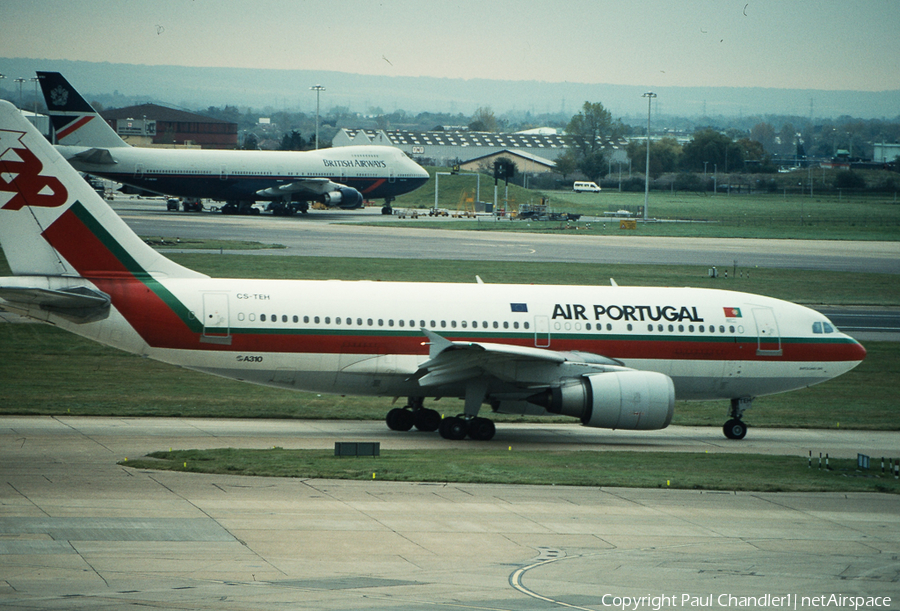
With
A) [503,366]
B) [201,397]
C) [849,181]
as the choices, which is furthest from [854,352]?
[849,181]

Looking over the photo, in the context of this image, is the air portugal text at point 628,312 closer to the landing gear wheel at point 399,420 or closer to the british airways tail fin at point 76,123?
the landing gear wheel at point 399,420

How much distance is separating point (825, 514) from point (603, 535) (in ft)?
17.1

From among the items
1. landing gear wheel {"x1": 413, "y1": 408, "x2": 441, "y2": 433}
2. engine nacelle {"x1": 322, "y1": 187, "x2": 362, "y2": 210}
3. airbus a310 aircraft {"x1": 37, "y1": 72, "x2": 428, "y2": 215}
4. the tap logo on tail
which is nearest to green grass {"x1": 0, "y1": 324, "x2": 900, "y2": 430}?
landing gear wheel {"x1": 413, "y1": 408, "x2": 441, "y2": 433}

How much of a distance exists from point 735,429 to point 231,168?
250 ft

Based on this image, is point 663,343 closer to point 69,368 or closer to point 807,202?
point 69,368

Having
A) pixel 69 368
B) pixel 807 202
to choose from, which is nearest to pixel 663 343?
pixel 69 368

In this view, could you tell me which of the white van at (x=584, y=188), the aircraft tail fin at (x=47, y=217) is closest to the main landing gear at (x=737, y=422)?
the aircraft tail fin at (x=47, y=217)

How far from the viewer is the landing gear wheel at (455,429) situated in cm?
2748

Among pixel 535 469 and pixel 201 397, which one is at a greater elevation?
pixel 535 469

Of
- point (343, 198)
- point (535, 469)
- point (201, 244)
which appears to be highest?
point (343, 198)

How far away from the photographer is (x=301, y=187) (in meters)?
100

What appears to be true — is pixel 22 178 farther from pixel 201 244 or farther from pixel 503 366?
pixel 201 244

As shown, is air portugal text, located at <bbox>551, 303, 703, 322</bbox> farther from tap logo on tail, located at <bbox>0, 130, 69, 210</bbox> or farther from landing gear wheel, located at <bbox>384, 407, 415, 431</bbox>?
tap logo on tail, located at <bbox>0, 130, 69, 210</bbox>

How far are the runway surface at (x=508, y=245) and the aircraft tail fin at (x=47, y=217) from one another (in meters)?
39.5
